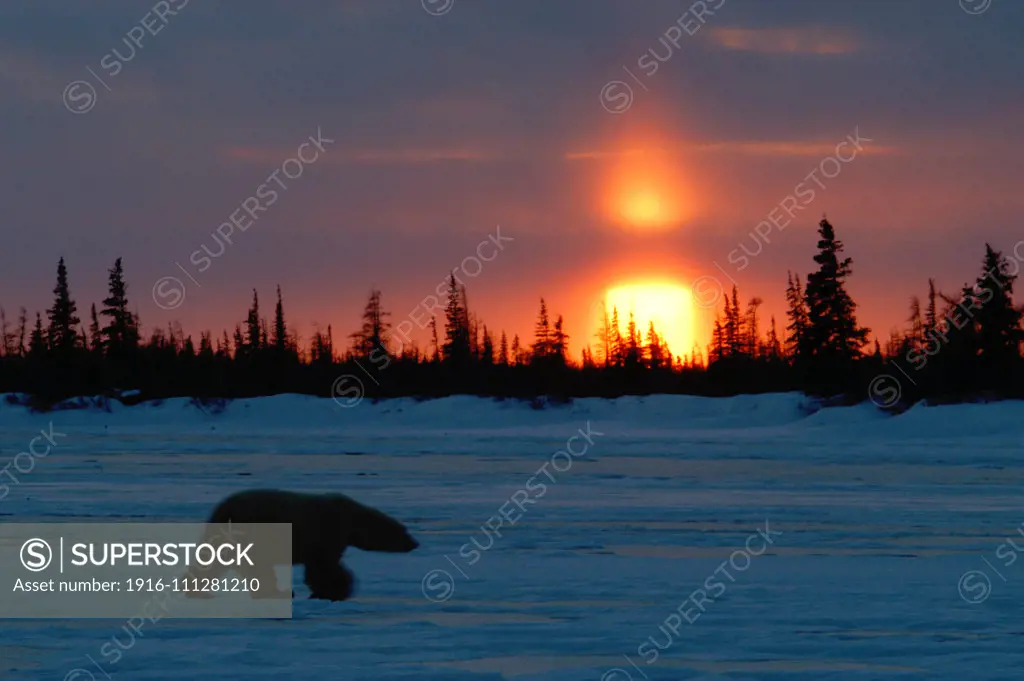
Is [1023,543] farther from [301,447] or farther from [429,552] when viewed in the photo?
[301,447]

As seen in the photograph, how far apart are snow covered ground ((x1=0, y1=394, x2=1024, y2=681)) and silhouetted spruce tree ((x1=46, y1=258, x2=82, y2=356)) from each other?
39024 millimetres

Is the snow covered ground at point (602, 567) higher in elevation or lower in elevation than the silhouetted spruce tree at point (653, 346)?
lower

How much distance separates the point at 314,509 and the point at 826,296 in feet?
156

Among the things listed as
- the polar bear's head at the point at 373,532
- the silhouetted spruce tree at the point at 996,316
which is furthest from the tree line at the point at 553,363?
the polar bear's head at the point at 373,532

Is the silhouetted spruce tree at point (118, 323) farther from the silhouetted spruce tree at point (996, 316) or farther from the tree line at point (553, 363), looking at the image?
the silhouetted spruce tree at point (996, 316)

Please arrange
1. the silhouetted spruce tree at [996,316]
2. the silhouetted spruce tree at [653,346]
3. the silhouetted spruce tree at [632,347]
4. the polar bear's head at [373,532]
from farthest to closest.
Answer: the silhouetted spruce tree at [653,346], the silhouetted spruce tree at [632,347], the silhouetted spruce tree at [996,316], the polar bear's head at [373,532]

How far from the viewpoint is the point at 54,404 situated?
5381cm

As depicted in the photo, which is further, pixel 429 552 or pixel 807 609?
pixel 429 552

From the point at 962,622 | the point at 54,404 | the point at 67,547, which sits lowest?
the point at 962,622

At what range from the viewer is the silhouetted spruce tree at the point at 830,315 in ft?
171

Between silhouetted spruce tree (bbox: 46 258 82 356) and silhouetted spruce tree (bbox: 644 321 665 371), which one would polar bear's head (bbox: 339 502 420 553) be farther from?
silhouetted spruce tree (bbox: 644 321 665 371)

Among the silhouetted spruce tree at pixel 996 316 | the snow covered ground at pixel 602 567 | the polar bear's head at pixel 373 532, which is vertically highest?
the silhouetted spruce tree at pixel 996 316

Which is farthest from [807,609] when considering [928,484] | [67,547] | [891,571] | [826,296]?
[826,296]

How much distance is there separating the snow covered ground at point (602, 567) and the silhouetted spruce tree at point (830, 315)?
933 inches
